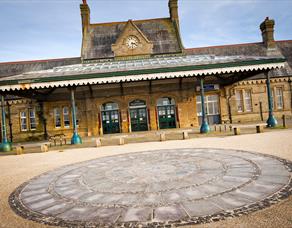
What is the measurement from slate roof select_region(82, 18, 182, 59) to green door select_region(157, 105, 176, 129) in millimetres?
6234

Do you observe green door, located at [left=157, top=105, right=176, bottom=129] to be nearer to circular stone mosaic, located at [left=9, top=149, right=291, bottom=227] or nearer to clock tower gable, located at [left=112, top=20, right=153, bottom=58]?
clock tower gable, located at [left=112, top=20, right=153, bottom=58]

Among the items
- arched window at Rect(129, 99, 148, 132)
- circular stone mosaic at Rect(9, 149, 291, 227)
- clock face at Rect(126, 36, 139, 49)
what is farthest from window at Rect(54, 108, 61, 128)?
circular stone mosaic at Rect(9, 149, 291, 227)

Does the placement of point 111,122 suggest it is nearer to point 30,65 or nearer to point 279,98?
point 30,65

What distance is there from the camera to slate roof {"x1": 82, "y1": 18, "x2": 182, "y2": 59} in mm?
21719

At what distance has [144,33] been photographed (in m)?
23.4

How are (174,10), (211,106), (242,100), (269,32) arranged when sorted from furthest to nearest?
(174,10)
(269,32)
(242,100)
(211,106)

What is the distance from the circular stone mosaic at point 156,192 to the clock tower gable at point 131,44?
55.6ft

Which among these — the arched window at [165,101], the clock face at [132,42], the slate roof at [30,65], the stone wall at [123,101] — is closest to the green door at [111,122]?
the stone wall at [123,101]

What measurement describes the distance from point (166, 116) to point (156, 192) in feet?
50.3

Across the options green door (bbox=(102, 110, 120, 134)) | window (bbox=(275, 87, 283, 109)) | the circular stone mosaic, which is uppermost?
window (bbox=(275, 87, 283, 109))

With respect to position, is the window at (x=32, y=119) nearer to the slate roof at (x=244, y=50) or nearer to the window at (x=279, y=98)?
the slate roof at (x=244, y=50)

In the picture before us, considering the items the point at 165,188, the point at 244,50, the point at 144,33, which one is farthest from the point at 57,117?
the point at 244,50

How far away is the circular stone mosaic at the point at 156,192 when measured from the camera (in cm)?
334

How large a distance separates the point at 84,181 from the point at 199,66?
10.3m
